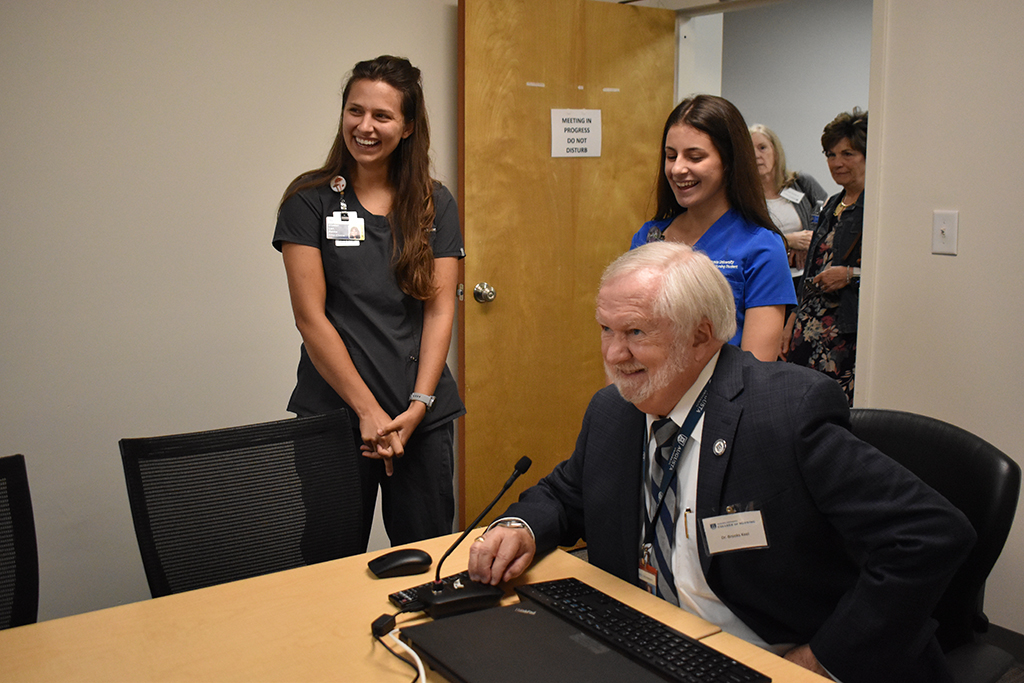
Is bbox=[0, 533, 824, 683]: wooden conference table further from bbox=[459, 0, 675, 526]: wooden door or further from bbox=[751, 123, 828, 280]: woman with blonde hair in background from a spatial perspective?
bbox=[751, 123, 828, 280]: woman with blonde hair in background

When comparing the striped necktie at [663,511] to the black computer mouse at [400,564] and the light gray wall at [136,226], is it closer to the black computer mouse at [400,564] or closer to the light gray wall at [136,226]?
the black computer mouse at [400,564]

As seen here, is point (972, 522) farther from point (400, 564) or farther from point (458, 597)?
point (400, 564)

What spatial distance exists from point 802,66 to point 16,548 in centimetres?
586

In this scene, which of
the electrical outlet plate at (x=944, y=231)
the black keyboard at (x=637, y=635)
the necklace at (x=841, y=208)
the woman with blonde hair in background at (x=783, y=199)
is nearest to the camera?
the black keyboard at (x=637, y=635)

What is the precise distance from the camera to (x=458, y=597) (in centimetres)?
136

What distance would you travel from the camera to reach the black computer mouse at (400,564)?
151cm

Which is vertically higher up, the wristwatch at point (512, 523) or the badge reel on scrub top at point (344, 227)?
the badge reel on scrub top at point (344, 227)

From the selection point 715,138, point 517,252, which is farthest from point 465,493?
point 715,138

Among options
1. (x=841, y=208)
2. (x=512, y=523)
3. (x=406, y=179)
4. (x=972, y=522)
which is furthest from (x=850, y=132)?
(x=512, y=523)

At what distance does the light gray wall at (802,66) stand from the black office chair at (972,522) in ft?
15.8

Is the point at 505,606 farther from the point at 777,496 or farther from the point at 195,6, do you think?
the point at 195,6

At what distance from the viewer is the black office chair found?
141cm

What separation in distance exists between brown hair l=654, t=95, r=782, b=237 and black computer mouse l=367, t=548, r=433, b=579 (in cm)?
132

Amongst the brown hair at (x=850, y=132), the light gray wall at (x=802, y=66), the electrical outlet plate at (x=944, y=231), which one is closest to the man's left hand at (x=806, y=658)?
the electrical outlet plate at (x=944, y=231)
